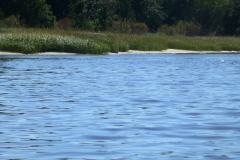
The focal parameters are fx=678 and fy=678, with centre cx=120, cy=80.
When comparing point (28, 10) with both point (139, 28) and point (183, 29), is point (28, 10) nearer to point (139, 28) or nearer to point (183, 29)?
point (139, 28)

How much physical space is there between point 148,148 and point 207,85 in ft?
38.7

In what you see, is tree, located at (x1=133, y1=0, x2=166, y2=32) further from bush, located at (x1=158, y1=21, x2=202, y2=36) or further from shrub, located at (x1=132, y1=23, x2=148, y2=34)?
shrub, located at (x1=132, y1=23, x2=148, y2=34)

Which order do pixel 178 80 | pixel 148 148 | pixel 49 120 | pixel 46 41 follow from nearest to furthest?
pixel 148 148 → pixel 49 120 → pixel 178 80 → pixel 46 41

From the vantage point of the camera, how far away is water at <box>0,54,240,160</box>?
8.98 meters

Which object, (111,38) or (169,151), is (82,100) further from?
(111,38)

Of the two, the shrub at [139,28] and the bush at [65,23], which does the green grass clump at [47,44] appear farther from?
the shrub at [139,28]

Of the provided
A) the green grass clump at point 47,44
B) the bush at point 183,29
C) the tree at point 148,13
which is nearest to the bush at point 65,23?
the green grass clump at point 47,44

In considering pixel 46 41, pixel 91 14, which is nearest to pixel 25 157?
pixel 46 41

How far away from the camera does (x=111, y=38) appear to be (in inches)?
2125

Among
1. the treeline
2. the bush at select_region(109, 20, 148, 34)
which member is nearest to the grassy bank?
the treeline

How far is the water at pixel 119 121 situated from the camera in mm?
8984

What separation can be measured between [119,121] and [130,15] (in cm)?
8016

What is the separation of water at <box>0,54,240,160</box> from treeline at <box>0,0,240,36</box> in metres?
45.8

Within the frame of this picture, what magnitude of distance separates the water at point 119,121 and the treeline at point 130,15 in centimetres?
4579
